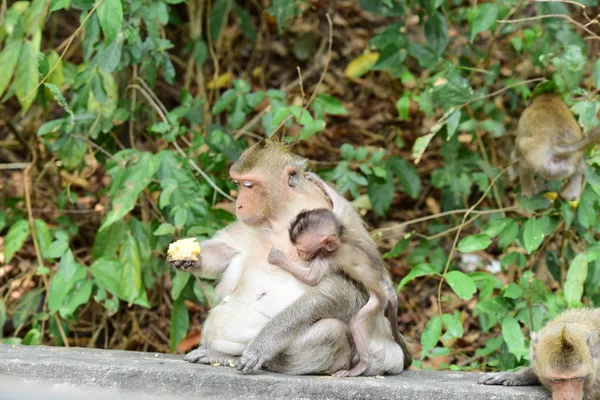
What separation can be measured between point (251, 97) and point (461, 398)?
10.4 ft

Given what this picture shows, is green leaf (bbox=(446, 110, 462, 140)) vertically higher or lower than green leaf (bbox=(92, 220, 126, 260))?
higher

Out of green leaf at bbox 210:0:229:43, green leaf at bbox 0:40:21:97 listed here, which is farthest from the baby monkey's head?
green leaf at bbox 210:0:229:43

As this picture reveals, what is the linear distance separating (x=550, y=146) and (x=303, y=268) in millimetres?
2415

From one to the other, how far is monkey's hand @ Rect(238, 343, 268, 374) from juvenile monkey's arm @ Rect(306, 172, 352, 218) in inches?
35.4

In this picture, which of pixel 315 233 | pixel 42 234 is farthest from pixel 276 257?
pixel 42 234

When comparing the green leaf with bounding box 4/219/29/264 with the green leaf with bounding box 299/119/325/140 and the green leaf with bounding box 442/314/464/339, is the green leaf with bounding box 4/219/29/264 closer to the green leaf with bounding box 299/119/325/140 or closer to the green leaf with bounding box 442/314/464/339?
the green leaf with bounding box 299/119/325/140

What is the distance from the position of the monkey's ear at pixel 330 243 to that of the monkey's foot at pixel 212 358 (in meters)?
0.68

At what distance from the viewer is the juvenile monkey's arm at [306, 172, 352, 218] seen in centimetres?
499

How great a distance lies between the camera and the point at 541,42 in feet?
23.5

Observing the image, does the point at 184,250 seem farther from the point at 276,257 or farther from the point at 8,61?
the point at 8,61

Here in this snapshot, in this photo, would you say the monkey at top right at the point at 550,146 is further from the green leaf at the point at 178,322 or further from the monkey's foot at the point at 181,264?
the monkey's foot at the point at 181,264

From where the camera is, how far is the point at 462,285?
17.2ft

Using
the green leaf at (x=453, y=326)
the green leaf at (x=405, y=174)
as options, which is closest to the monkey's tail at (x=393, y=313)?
the green leaf at (x=453, y=326)

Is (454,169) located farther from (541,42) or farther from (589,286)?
(589,286)
